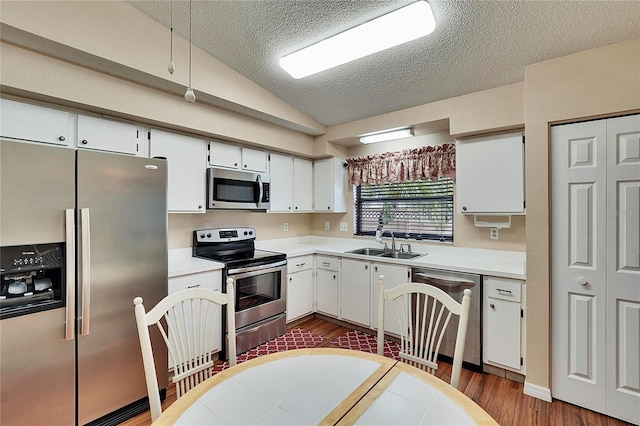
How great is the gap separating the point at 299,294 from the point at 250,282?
754mm

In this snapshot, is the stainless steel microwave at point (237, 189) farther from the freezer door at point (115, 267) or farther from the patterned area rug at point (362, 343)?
the patterned area rug at point (362, 343)

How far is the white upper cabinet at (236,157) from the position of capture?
296cm

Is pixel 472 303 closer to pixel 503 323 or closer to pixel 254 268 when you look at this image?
pixel 503 323

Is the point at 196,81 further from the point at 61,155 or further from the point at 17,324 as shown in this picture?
the point at 17,324

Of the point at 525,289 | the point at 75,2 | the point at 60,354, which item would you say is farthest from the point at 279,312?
the point at 75,2

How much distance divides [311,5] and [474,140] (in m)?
1.83

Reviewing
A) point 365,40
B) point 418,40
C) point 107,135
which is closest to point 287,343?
point 107,135

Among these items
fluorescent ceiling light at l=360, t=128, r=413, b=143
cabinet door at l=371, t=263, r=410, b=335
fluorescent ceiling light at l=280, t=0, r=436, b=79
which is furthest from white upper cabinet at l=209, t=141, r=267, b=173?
cabinet door at l=371, t=263, r=410, b=335

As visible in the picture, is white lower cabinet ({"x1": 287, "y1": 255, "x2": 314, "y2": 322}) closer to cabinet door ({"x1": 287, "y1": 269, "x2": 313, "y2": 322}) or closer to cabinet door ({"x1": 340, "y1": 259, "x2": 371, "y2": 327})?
cabinet door ({"x1": 287, "y1": 269, "x2": 313, "y2": 322})

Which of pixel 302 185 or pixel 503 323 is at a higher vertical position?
pixel 302 185

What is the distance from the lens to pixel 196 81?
7.81ft

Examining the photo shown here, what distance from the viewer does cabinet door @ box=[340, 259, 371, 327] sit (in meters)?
3.11

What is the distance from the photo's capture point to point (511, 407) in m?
2.05

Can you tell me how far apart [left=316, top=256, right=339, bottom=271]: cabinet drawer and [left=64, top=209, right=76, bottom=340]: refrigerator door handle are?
2328 mm
